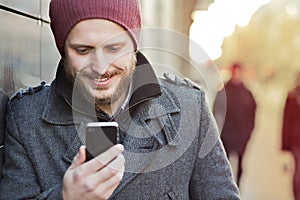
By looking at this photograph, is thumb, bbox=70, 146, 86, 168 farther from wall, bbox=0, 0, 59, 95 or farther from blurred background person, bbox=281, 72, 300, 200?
blurred background person, bbox=281, 72, 300, 200

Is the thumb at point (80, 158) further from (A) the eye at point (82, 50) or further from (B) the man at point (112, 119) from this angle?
(A) the eye at point (82, 50)

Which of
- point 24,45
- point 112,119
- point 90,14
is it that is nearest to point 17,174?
point 112,119

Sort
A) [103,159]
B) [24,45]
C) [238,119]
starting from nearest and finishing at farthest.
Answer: [103,159]
[24,45]
[238,119]

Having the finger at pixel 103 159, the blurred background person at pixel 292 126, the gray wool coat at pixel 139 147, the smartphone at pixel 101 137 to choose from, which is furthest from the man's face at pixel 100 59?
the blurred background person at pixel 292 126

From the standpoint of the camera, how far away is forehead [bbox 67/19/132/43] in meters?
2.17

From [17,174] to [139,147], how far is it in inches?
17.6

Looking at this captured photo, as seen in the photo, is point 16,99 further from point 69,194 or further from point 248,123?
point 248,123

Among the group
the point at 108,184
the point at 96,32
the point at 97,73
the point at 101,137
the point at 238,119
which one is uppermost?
the point at 96,32

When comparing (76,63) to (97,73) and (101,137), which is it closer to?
(97,73)

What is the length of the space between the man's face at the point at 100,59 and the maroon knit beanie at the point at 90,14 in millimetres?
21

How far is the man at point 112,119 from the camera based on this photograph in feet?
7.18

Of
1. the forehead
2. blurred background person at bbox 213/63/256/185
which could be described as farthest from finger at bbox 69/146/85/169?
blurred background person at bbox 213/63/256/185

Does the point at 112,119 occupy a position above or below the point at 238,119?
above

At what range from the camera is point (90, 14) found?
2191mm
